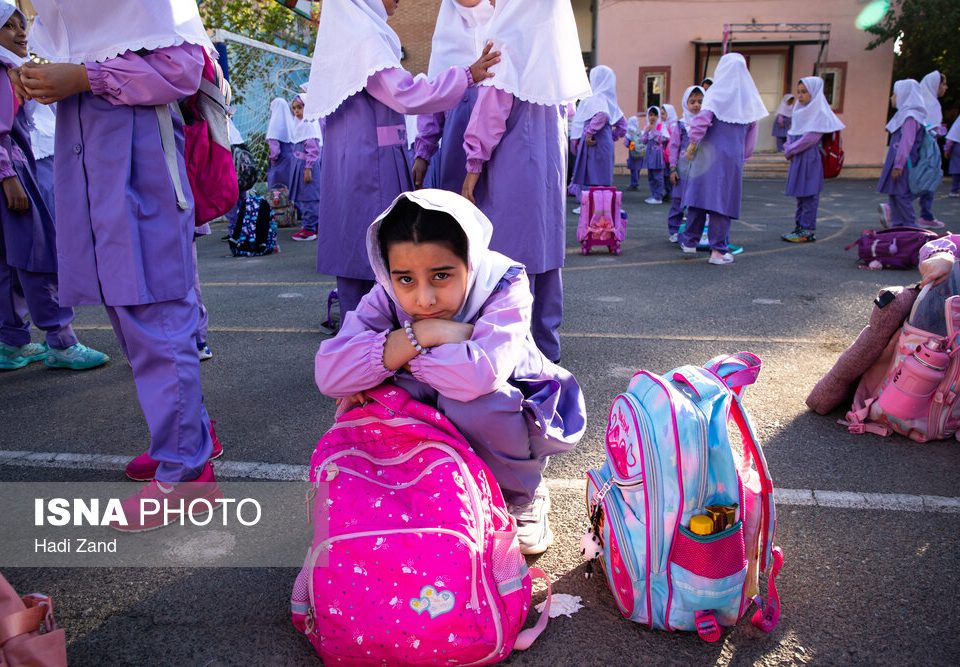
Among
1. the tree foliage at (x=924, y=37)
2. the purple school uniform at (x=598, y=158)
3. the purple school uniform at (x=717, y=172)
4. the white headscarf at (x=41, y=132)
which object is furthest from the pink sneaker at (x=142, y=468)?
the tree foliage at (x=924, y=37)

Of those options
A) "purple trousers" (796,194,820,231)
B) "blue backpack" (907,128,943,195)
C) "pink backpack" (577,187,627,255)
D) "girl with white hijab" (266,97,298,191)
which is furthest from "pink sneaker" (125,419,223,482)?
"girl with white hijab" (266,97,298,191)

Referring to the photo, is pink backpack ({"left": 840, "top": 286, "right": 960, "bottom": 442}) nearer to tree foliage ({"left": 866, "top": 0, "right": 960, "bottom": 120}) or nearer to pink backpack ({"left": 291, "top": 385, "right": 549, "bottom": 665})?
pink backpack ({"left": 291, "top": 385, "right": 549, "bottom": 665})

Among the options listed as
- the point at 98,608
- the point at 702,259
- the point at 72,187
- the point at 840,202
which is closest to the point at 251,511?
the point at 98,608

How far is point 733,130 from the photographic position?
702cm

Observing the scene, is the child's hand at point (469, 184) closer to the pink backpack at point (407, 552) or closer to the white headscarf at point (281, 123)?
the pink backpack at point (407, 552)

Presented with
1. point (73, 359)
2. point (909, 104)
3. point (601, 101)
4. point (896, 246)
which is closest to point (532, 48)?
point (73, 359)

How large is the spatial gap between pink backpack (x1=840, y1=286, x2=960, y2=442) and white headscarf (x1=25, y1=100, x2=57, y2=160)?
15.1 ft

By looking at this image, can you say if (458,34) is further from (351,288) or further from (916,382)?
(916,382)

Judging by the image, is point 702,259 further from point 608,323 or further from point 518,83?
point 518,83

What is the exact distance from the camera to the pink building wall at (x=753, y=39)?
2195cm

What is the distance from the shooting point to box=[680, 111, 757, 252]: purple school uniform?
699cm

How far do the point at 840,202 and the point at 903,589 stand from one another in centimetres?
1371

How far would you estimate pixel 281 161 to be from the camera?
36.0 feet

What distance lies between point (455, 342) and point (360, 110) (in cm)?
183
